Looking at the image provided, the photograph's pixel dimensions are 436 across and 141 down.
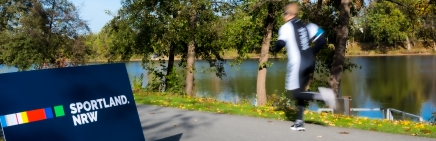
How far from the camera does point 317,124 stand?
29.1ft

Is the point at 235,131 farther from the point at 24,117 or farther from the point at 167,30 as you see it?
the point at 167,30

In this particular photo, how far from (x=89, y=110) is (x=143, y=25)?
18755 mm

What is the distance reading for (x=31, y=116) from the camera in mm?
5430

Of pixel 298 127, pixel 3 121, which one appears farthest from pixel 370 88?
pixel 3 121

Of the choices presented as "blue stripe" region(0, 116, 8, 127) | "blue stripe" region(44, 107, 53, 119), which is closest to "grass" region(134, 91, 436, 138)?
"blue stripe" region(44, 107, 53, 119)

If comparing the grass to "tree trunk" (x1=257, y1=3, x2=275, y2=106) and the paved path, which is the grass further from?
"tree trunk" (x1=257, y1=3, x2=275, y2=106)

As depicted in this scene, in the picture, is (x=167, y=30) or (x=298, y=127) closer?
(x=298, y=127)

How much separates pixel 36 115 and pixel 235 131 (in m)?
3.74

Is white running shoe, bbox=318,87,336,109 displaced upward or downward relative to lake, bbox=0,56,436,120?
upward

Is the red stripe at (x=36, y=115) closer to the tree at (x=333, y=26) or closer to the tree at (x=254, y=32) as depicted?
the tree at (x=333, y=26)

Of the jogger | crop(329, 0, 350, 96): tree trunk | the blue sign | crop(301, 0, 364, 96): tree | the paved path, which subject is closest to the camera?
the blue sign

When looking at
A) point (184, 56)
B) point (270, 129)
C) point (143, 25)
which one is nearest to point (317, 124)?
point (270, 129)

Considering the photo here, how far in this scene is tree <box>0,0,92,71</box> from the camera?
34000 mm

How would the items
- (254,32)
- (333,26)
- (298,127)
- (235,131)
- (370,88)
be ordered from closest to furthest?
(298,127) < (235,131) < (333,26) < (254,32) < (370,88)
